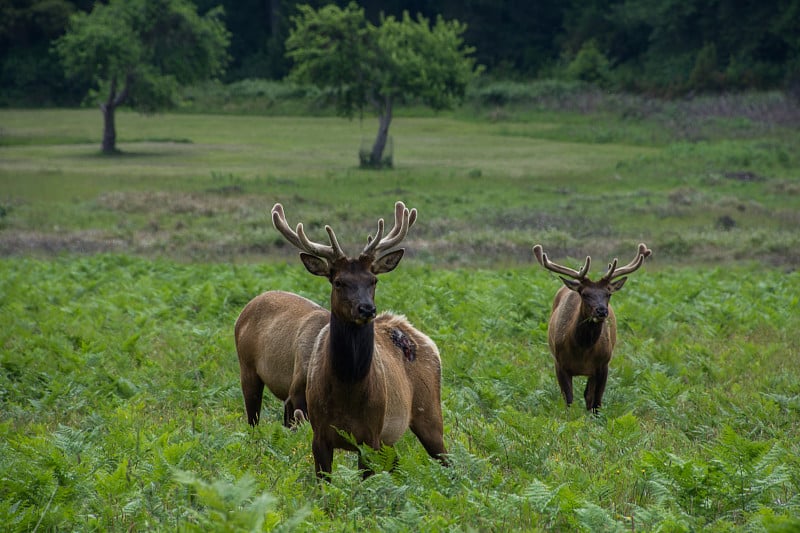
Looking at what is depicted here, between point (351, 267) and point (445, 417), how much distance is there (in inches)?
112

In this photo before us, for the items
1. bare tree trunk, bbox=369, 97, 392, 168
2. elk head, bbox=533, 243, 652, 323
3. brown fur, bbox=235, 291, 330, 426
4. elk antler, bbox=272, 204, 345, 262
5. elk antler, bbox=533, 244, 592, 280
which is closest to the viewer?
elk antler, bbox=272, 204, 345, 262

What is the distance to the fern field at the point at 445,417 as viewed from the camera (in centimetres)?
666

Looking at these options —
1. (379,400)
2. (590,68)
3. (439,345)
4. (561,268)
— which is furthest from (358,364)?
(590,68)

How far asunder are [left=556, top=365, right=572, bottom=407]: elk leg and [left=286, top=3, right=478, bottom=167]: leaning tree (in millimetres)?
31989

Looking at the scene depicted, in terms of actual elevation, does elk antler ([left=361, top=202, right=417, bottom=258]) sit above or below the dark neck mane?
above

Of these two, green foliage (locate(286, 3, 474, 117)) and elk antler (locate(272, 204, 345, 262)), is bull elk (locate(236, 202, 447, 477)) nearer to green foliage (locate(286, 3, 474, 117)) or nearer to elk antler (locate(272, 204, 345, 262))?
elk antler (locate(272, 204, 345, 262))

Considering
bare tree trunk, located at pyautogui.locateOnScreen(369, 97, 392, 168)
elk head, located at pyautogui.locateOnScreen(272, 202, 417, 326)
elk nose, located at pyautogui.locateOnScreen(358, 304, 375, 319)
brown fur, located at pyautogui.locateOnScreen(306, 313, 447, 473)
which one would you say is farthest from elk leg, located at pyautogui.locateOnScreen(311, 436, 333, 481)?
bare tree trunk, located at pyautogui.locateOnScreen(369, 97, 392, 168)

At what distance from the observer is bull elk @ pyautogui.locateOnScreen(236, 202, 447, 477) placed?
292 inches

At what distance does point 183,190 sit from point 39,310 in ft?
62.1

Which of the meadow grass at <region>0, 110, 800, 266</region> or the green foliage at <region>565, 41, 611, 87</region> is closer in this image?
the meadow grass at <region>0, 110, 800, 266</region>

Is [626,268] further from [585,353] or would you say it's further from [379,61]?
[379,61]

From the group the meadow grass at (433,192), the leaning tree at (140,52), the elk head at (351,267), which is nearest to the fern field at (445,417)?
the elk head at (351,267)

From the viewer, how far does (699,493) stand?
711 centimetres

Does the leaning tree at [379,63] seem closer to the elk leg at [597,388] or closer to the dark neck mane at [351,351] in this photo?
the elk leg at [597,388]
